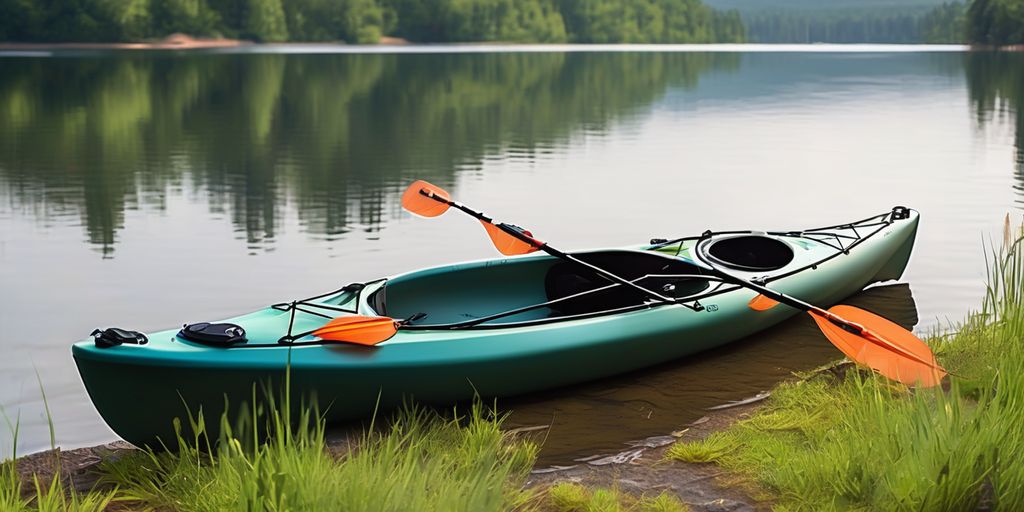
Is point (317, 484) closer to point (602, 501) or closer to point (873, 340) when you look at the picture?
point (602, 501)

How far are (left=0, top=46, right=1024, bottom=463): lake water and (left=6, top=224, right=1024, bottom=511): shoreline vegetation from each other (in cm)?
49

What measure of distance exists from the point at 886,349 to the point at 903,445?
Answer: 1.25 meters

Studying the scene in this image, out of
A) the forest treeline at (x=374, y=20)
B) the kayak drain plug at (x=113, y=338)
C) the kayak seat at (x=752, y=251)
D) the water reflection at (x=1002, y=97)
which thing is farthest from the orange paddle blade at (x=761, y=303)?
the forest treeline at (x=374, y=20)

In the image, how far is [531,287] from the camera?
23.2ft

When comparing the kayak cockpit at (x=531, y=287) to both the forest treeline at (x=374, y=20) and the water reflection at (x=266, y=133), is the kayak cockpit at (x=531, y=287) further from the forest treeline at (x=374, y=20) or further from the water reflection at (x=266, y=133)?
the forest treeline at (x=374, y=20)

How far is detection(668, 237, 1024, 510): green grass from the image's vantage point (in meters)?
3.67

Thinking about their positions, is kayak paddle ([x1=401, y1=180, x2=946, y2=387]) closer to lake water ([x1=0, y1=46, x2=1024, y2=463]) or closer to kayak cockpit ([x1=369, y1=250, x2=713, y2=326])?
kayak cockpit ([x1=369, y1=250, x2=713, y2=326])

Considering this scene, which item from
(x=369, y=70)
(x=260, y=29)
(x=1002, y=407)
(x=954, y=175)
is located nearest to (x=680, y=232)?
(x=954, y=175)

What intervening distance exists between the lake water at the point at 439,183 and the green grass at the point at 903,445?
705 mm

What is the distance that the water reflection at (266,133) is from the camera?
13.4 metres

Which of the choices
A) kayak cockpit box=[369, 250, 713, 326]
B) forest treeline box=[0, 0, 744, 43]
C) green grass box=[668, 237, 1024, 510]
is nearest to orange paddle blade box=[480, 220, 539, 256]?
kayak cockpit box=[369, 250, 713, 326]

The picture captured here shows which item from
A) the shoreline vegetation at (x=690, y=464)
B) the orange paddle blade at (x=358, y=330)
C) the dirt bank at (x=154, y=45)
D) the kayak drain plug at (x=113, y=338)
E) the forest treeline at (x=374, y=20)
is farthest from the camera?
the forest treeline at (x=374, y=20)

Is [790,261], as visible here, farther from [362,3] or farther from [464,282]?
[362,3]

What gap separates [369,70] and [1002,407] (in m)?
45.2
